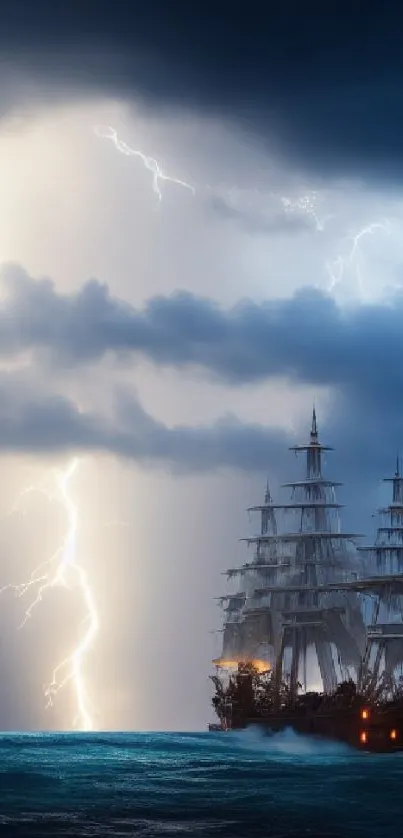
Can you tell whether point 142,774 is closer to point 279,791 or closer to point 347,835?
point 279,791

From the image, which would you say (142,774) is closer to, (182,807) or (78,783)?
(78,783)

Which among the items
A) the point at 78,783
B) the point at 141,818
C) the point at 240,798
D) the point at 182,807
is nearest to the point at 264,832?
the point at 141,818

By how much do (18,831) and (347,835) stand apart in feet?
66.8

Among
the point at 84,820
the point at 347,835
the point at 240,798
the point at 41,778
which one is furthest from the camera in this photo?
the point at 41,778

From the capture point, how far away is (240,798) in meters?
137

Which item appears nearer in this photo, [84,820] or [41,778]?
[84,820]

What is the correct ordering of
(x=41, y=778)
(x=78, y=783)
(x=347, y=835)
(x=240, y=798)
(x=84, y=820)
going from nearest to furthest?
(x=347, y=835), (x=84, y=820), (x=240, y=798), (x=78, y=783), (x=41, y=778)

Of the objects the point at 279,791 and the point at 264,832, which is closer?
the point at 264,832

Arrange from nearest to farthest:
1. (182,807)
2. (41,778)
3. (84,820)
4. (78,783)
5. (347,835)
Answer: (347,835) → (84,820) → (182,807) → (78,783) → (41,778)

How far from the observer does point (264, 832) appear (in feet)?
343

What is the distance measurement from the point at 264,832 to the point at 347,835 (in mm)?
5332

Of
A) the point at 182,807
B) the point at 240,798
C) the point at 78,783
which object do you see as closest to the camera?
the point at 182,807

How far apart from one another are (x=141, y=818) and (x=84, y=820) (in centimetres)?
412

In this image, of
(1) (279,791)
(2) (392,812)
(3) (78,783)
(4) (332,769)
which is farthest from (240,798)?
(4) (332,769)
